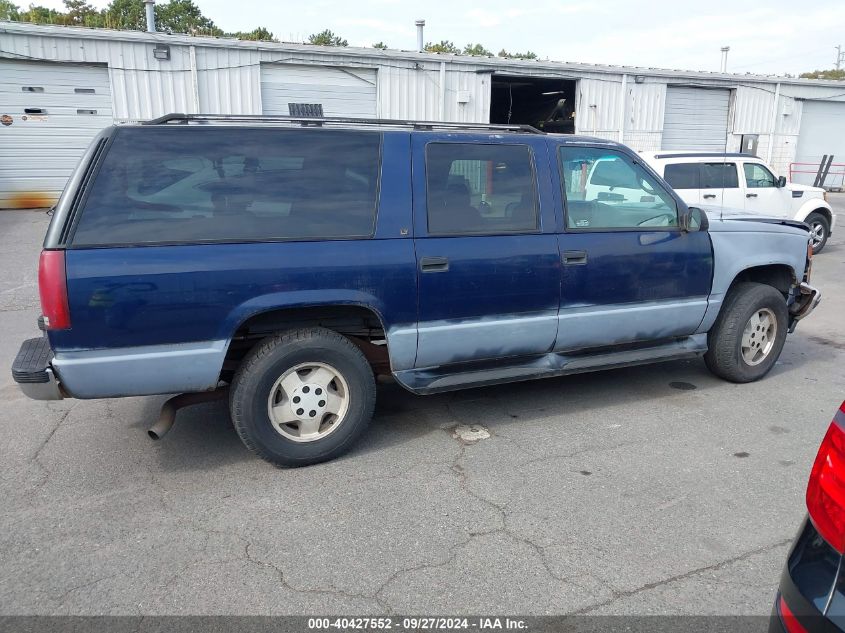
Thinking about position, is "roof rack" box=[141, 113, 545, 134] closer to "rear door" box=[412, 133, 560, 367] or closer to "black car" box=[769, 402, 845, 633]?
"rear door" box=[412, 133, 560, 367]

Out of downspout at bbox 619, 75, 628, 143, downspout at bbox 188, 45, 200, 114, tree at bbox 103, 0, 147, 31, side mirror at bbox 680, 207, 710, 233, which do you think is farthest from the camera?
tree at bbox 103, 0, 147, 31

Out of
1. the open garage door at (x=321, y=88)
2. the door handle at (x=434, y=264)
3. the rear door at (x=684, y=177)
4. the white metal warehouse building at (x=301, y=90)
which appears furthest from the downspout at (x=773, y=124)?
the door handle at (x=434, y=264)

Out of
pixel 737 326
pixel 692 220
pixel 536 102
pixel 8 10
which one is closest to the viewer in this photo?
pixel 692 220

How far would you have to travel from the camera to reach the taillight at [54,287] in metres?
3.29

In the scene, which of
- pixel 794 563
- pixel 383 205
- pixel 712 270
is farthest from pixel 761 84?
pixel 794 563

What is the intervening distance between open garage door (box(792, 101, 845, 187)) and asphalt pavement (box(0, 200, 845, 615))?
76.9ft

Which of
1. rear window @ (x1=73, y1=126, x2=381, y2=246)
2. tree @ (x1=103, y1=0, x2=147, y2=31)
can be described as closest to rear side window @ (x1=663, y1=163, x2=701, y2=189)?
rear window @ (x1=73, y1=126, x2=381, y2=246)

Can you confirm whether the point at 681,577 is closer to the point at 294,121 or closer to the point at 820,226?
the point at 294,121

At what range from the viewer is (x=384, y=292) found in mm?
3920

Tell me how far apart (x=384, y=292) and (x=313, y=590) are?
1727 mm

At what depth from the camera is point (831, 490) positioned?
1861 millimetres

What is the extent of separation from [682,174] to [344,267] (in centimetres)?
877

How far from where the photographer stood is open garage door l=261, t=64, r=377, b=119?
1611 centimetres

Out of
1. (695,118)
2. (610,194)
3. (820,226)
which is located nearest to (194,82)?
(610,194)
